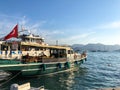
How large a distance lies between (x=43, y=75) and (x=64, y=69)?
5.44m

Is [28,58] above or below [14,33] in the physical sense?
below

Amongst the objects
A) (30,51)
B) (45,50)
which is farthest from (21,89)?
(45,50)

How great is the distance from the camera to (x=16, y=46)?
26484 millimetres

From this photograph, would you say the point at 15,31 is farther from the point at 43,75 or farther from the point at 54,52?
the point at 54,52

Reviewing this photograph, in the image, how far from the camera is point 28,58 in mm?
25766

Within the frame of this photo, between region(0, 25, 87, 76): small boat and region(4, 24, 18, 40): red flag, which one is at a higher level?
region(4, 24, 18, 40): red flag

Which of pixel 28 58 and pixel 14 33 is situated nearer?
pixel 14 33

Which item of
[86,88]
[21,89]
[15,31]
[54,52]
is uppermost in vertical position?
[15,31]

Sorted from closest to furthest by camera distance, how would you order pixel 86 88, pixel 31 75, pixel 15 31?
pixel 86 88, pixel 15 31, pixel 31 75

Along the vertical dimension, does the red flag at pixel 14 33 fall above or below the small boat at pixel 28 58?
above

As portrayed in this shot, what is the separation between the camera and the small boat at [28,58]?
78.3 feet

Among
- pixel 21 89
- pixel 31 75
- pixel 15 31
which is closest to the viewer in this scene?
pixel 21 89

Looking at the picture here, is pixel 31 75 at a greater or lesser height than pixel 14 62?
lesser

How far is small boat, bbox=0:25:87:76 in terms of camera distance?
23.9 meters
